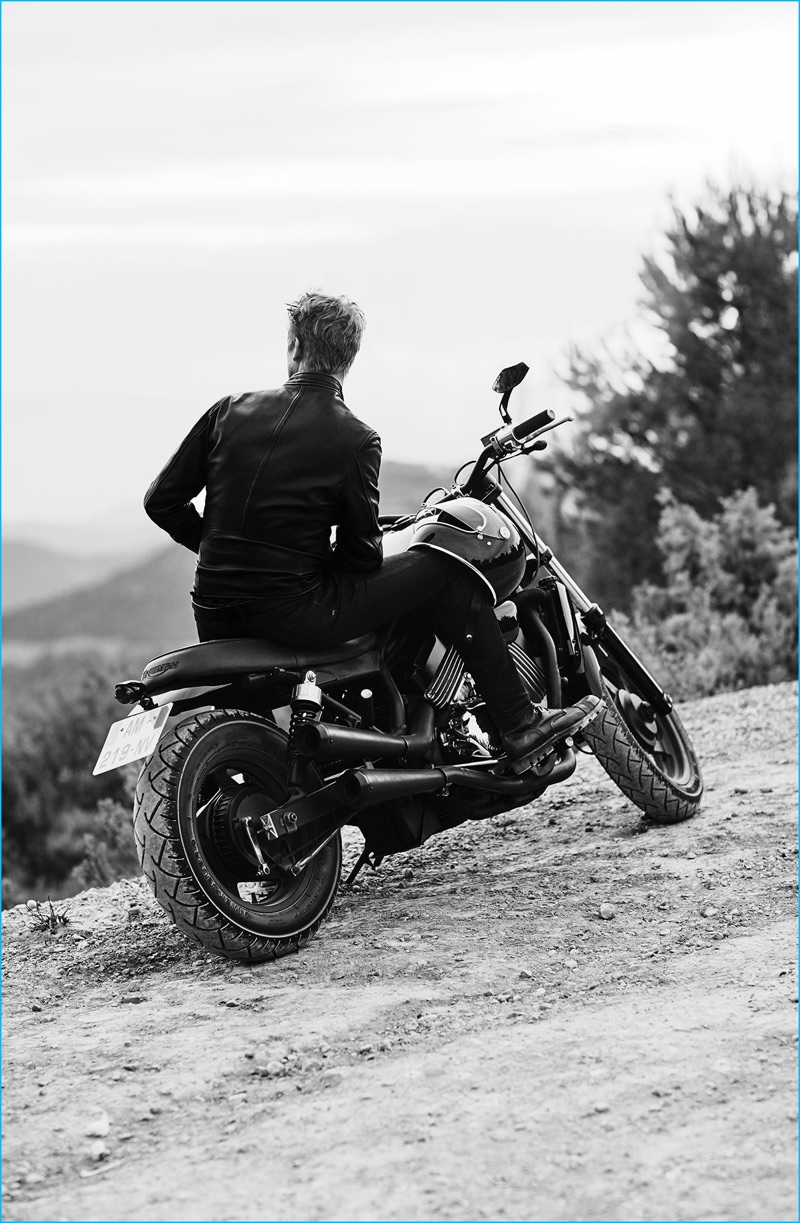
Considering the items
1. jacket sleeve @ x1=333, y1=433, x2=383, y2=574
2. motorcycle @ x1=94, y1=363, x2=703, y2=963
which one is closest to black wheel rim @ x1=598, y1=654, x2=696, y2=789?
motorcycle @ x1=94, y1=363, x2=703, y2=963

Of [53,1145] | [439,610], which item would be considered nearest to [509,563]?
[439,610]

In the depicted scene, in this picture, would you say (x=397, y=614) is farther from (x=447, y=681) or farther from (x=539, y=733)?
(x=539, y=733)

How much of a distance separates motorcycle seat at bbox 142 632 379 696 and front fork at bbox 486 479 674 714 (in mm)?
1122

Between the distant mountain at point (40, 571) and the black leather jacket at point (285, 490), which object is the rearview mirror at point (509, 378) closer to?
the black leather jacket at point (285, 490)

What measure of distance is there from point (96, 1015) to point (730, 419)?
1866cm

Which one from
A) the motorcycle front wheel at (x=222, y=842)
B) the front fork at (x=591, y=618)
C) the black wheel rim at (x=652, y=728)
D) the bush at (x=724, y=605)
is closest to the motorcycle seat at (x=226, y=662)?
Answer: the motorcycle front wheel at (x=222, y=842)

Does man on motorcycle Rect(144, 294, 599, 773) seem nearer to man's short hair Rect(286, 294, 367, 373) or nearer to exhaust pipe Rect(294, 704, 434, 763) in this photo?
man's short hair Rect(286, 294, 367, 373)

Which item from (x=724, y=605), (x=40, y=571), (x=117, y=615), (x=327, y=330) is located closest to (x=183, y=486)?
(x=327, y=330)

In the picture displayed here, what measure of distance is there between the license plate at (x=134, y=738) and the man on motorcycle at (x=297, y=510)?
0.36m

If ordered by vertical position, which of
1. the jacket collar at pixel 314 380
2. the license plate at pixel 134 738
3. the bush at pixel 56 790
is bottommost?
the bush at pixel 56 790

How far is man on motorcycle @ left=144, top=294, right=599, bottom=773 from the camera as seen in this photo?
4.46 meters

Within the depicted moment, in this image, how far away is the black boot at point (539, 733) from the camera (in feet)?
16.6

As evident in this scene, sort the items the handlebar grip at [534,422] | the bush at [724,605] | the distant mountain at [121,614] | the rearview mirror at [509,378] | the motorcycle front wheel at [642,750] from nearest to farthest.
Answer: the rearview mirror at [509,378]
the handlebar grip at [534,422]
the motorcycle front wheel at [642,750]
the bush at [724,605]
the distant mountain at [121,614]

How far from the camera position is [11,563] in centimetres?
5634
